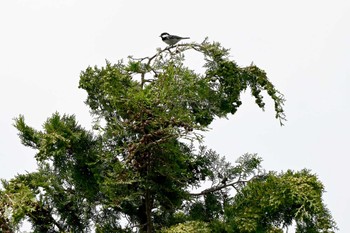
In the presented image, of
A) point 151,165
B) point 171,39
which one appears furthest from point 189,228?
point 171,39

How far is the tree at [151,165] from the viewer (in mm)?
6059

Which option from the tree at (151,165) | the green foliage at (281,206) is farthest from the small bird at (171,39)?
the green foliage at (281,206)

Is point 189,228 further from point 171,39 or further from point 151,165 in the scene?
point 171,39

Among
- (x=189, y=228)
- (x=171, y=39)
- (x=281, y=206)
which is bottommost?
(x=189, y=228)

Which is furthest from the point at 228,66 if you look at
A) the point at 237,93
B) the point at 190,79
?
the point at 190,79

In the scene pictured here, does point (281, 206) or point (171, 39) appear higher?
point (171, 39)

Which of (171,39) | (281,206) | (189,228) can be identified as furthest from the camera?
A: (171,39)

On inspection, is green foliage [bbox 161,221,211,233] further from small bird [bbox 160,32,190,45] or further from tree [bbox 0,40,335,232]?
small bird [bbox 160,32,190,45]

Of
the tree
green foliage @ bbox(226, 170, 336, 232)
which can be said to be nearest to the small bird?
the tree

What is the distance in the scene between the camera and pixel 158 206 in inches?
281

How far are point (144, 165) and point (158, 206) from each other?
3.10 feet

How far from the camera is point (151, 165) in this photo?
21.0 ft

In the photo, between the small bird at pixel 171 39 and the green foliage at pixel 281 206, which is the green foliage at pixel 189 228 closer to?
the green foliage at pixel 281 206

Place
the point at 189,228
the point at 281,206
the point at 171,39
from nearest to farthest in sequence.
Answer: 1. the point at 189,228
2. the point at 281,206
3. the point at 171,39
